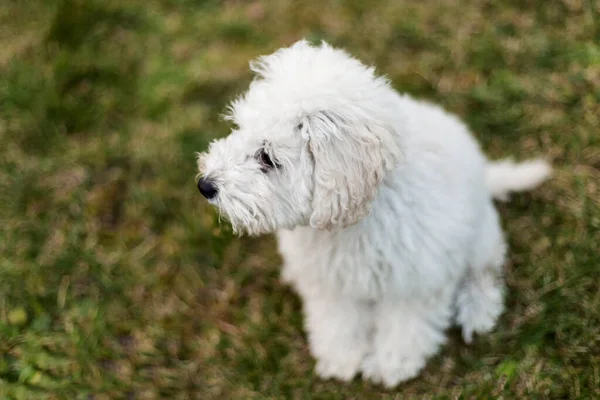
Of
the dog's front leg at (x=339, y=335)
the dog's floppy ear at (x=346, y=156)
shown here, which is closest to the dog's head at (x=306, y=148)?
the dog's floppy ear at (x=346, y=156)

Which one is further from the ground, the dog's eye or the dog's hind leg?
the dog's eye

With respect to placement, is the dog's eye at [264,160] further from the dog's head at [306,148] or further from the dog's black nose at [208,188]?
the dog's black nose at [208,188]

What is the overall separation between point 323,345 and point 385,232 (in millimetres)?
884

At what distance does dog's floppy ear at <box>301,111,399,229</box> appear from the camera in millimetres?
2014

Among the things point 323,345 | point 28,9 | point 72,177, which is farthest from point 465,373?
point 28,9

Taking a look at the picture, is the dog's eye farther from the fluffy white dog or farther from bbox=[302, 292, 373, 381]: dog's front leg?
bbox=[302, 292, 373, 381]: dog's front leg

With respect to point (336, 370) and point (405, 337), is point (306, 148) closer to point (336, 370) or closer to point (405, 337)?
point (405, 337)

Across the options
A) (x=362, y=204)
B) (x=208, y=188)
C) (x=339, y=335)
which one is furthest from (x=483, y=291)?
(x=208, y=188)

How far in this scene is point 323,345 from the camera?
117 inches

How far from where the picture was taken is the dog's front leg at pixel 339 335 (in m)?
2.91

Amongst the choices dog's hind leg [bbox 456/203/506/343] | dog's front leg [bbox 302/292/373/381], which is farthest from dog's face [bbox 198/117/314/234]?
dog's hind leg [bbox 456/203/506/343]

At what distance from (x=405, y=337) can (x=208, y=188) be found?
1314mm

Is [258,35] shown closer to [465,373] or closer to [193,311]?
[193,311]

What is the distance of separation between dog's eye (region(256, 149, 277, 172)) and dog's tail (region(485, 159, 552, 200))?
4.98 ft
